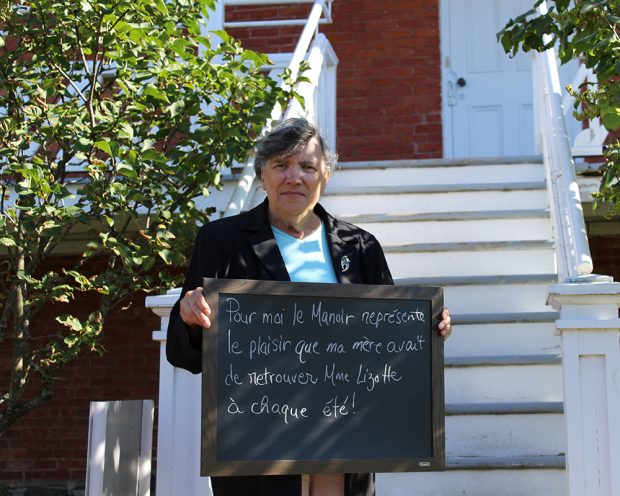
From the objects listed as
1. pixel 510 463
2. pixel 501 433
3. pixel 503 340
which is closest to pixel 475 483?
pixel 510 463

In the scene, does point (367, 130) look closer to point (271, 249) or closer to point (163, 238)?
point (163, 238)

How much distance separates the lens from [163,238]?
5043mm

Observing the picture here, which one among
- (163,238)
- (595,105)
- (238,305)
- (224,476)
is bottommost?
(224,476)

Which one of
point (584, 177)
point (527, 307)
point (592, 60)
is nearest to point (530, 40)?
point (592, 60)

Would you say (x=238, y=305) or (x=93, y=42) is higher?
(x=93, y=42)

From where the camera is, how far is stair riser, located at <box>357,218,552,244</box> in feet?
19.3

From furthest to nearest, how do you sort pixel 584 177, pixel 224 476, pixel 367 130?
pixel 367 130
pixel 584 177
pixel 224 476

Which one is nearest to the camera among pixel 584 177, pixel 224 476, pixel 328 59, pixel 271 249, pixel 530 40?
pixel 224 476

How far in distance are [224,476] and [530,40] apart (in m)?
2.58

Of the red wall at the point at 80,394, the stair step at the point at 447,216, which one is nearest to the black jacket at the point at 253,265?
the stair step at the point at 447,216

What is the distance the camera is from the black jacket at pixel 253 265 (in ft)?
9.73

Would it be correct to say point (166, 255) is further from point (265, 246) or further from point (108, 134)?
point (265, 246)

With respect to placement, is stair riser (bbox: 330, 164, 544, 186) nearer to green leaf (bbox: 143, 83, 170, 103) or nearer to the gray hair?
green leaf (bbox: 143, 83, 170, 103)

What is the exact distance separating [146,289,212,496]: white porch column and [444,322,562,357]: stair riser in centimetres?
175
